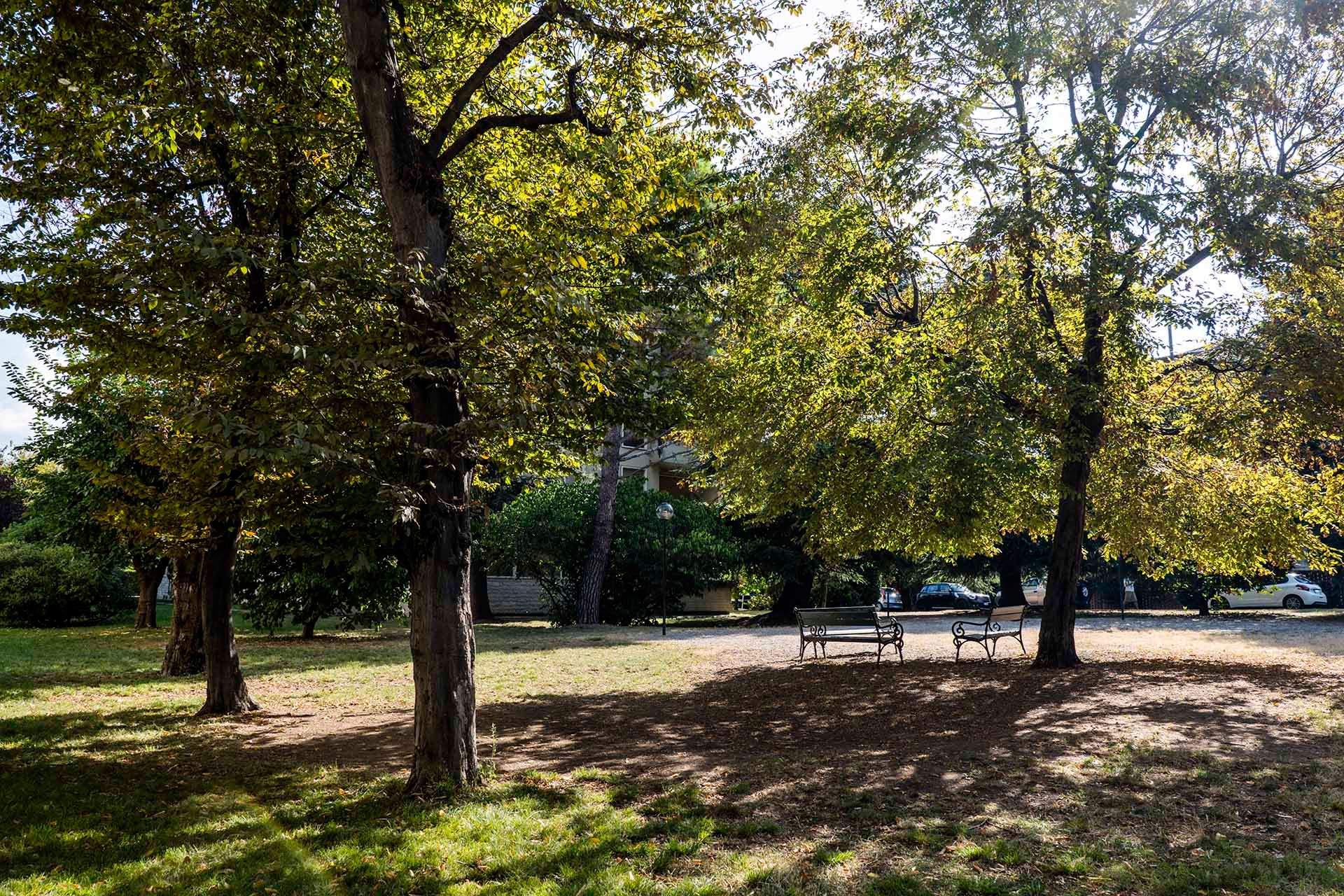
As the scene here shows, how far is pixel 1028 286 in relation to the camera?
12539 mm

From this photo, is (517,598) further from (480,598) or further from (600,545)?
(600,545)

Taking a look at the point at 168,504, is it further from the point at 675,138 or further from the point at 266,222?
the point at 675,138

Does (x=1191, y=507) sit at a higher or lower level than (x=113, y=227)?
lower

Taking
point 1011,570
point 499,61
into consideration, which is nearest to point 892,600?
point 1011,570

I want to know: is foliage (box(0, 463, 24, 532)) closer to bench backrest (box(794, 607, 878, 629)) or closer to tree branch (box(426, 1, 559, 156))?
bench backrest (box(794, 607, 878, 629))

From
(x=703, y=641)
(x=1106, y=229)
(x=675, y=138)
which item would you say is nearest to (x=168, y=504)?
(x=675, y=138)

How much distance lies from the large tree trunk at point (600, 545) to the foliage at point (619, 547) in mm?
680

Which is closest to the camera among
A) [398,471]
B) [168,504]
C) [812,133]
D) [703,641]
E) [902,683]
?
[398,471]

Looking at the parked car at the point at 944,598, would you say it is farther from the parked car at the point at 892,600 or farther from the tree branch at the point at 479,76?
the tree branch at the point at 479,76

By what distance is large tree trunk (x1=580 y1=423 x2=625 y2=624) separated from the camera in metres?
26.5

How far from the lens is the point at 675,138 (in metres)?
10.8

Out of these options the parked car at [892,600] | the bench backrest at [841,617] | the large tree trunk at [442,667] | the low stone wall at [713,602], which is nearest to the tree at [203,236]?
the large tree trunk at [442,667]

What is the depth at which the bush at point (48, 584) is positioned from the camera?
25.6 meters

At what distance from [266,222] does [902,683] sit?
10017mm
